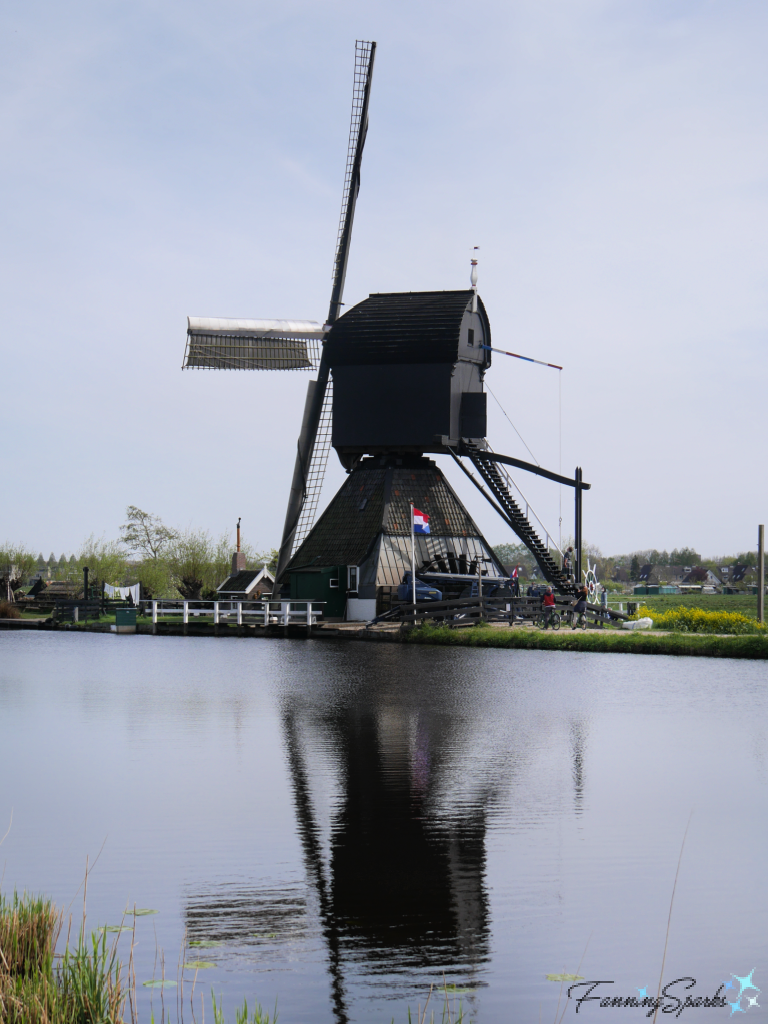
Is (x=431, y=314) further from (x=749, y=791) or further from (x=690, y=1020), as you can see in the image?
(x=690, y=1020)

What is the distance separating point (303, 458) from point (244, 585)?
9.26 m

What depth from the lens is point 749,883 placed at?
661cm

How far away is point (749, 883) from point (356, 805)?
3.38 m

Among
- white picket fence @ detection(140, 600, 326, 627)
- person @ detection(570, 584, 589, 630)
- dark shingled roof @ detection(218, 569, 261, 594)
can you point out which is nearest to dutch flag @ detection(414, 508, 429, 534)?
white picket fence @ detection(140, 600, 326, 627)

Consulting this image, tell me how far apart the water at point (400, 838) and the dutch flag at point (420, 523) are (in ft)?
54.3

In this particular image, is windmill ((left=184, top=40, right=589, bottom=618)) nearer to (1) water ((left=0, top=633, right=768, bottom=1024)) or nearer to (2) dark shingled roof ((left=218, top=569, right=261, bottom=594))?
(2) dark shingled roof ((left=218, top=569, right=261, bottom=594))

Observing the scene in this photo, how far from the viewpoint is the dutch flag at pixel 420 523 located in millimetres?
33000

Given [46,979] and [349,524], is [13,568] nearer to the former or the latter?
[349,524]

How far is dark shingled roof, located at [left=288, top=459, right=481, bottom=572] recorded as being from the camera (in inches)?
1388

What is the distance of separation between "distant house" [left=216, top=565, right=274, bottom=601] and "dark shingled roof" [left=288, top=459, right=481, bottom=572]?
725 centimetres

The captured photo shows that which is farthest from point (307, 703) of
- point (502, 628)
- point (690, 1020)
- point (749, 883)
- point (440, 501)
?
point (440, 501)

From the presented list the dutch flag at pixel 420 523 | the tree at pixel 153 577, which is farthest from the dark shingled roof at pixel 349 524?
the tree at pixel 153 577

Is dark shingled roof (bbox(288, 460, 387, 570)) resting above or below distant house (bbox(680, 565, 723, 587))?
above

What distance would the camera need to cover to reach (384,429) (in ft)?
115
